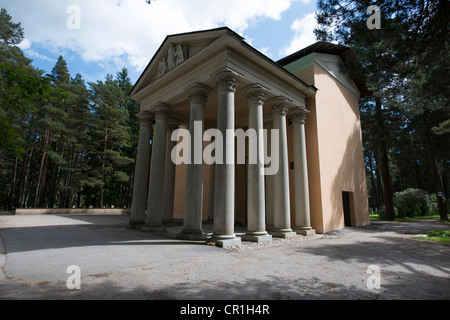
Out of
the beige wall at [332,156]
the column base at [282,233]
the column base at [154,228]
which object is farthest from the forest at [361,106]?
the column base at [282,233]

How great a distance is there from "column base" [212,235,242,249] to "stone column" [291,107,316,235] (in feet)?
16.5

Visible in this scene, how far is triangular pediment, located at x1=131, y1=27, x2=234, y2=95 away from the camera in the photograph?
9344mm

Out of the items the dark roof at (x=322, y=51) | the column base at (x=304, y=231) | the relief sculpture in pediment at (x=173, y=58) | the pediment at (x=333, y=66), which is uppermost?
the dark roof at (x=322, y=51)

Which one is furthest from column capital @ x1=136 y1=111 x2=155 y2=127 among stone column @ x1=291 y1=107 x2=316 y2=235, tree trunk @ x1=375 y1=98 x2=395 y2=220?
tree trunk @ x1=375 y1=98 x2=395 y2=220

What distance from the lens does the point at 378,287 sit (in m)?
4.33

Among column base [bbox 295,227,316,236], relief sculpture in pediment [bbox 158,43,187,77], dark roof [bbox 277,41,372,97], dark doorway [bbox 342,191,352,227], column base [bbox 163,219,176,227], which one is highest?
dark roof [bbox 277,41,372,97]

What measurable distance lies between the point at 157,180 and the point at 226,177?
4.70 metres

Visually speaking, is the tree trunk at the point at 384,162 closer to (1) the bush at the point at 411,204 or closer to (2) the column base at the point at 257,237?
(1) the bush at the point at 411,204

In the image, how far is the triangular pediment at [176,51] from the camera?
9.34 meters

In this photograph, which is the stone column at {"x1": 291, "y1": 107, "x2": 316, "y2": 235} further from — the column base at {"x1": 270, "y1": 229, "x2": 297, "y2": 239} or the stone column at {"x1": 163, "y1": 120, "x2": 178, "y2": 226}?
Answer: the stone column at {"x1": 163, "y1": 120, "x2": 178, "y2": 226}

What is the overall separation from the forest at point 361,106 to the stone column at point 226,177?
11.8ft

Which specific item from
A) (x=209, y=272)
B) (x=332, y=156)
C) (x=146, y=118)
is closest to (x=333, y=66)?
(x=332, y=156)

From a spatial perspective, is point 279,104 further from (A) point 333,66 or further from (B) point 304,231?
(A) point 333,66
